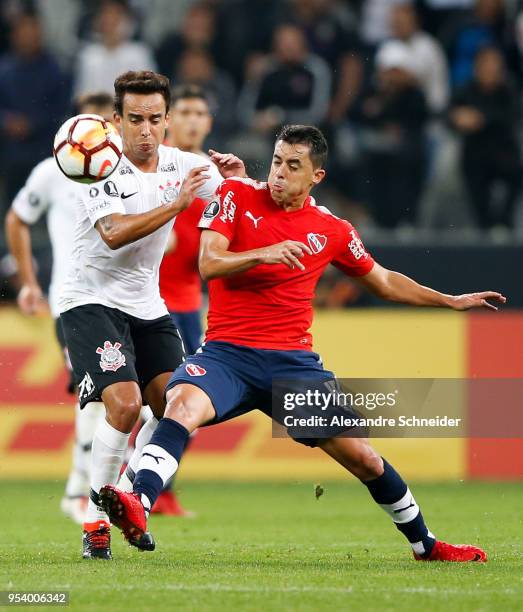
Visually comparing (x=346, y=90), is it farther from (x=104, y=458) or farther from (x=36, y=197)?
(x=104, y=458)

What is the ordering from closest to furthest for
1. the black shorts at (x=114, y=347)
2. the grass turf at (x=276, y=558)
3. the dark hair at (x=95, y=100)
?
1. the grass turf at (x=276, y=558)
2. the black shorts at (x=114, y=347)
3. the dark hair at (x=95, y=100)

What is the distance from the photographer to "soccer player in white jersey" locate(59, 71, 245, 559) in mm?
6891

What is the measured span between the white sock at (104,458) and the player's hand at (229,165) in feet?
4.86

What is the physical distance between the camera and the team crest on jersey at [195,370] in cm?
660

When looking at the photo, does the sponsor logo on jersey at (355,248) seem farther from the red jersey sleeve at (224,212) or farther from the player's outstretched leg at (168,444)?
the player's outstretched leg at (168,444)

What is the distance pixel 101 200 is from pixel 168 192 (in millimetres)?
448

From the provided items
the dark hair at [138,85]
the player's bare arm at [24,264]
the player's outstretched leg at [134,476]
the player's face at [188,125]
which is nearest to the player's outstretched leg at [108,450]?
the player's outstretched leg at [134,476]

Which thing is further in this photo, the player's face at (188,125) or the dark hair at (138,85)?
the player's face at (188,125)

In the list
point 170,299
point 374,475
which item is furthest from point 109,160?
point 170,299

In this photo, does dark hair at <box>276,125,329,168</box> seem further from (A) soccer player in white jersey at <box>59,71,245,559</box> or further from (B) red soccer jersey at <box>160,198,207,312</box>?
(B) red soccer jersey at <box>160,198,207,312</box>

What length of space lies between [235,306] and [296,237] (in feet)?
1.55

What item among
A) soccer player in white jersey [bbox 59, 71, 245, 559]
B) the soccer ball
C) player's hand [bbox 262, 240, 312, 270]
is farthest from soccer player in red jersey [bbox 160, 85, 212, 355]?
player's hand [bbox 262, 240, 312, 270]

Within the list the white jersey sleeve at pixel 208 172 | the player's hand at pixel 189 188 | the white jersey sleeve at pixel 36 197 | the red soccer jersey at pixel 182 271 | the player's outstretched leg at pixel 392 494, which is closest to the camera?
the player's hand at pixel 189 188

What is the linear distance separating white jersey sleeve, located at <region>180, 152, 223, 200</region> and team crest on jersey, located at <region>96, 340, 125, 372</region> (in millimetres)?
1056
